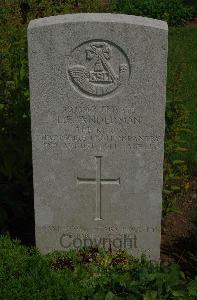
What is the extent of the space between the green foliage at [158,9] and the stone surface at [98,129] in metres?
7.77

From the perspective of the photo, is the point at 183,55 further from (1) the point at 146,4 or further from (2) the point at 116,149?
(2) the point at 116,149

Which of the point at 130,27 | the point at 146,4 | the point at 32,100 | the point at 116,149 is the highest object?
the point at 146,4

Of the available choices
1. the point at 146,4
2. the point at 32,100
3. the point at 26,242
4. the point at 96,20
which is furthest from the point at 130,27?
the point at 146,4

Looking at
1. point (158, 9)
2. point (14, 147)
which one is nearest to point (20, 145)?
point (14, 147)

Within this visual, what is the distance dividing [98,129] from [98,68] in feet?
1.62

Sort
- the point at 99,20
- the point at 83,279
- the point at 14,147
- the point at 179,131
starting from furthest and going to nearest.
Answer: the point at 179,131 → the point at 14,147 → the point at 83,279 → the point at 99,20

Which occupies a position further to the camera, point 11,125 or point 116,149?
point 11,125

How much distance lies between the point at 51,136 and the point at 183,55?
6.12m

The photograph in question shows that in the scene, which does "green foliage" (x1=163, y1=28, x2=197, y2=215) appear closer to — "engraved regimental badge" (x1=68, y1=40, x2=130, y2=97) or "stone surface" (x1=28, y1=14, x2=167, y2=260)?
"stone surface" (x1=28, y1=14, x2=167, y2=260)

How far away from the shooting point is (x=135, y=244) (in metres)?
5.21

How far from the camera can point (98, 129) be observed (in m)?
4.72

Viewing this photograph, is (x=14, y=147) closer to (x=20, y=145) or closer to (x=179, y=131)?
(x=20, y=145)

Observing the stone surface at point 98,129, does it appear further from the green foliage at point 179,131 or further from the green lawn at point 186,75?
the green lawn at point 186,75

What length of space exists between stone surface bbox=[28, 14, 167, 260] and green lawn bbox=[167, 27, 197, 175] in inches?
43.1
